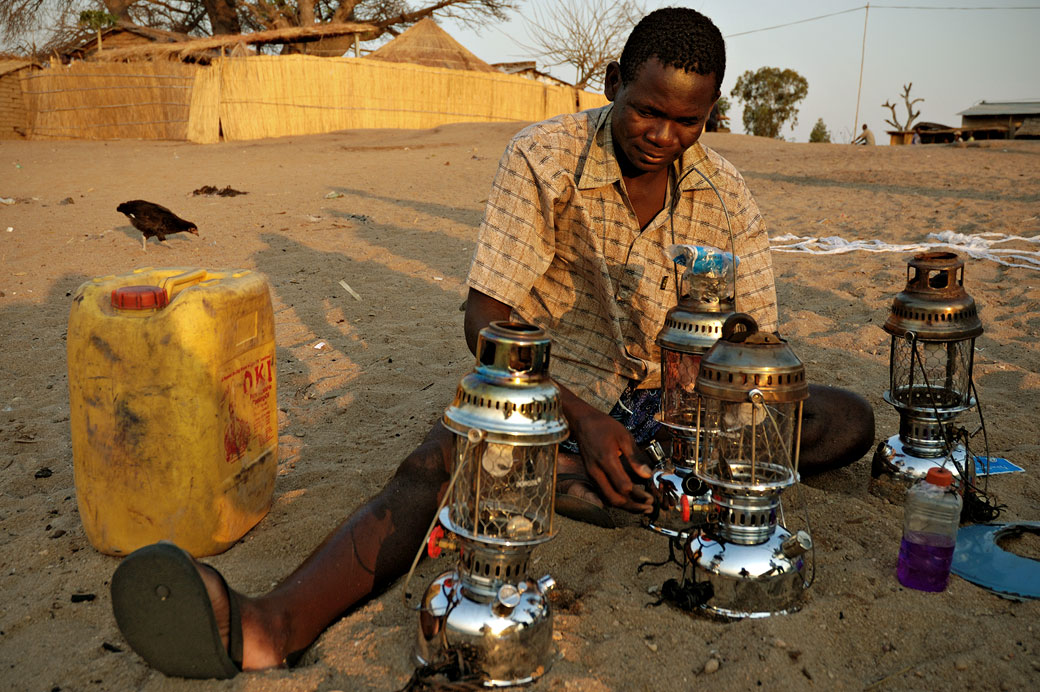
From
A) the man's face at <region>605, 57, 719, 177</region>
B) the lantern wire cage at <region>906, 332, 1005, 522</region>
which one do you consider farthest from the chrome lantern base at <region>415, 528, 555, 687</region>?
the lantern wire cage at <region>906, 332, 1005, 522</region>

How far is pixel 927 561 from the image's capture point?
201 centimetres

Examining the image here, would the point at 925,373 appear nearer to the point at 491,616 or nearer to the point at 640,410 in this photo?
the point at 640,410

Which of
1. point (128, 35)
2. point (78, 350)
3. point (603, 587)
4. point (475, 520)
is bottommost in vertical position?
point (603, 587)

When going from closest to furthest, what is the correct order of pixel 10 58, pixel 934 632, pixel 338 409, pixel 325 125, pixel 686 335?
pixel 934 632 → pixel 686 335 → pixel 338 409 → pixel 325 125 → pixel 10 58

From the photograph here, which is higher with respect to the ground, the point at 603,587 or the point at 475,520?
the point at 475,520

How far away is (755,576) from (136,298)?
1674 mm

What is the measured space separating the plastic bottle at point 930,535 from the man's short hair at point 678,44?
1233 millimetres

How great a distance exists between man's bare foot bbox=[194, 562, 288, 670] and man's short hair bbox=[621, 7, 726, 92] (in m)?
1.68

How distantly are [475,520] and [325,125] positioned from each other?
15716 millimetres

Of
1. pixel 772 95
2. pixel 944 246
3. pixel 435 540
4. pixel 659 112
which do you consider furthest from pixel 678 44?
pixel 772 95

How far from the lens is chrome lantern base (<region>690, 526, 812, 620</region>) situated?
190cm

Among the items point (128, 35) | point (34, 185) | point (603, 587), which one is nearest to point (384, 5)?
point (128, 35)

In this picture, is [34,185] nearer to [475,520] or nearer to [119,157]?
[119,157]

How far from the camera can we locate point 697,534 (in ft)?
6.63
